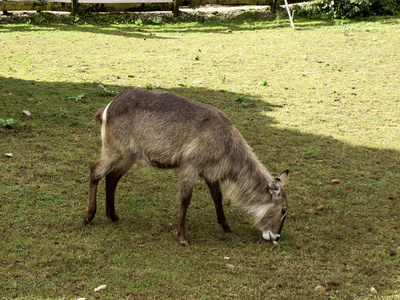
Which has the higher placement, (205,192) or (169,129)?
(169,129)

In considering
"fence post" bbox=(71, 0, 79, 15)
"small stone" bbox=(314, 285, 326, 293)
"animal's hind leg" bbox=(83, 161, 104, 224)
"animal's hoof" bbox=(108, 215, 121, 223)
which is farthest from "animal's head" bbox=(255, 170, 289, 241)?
"fence post" bbox=(71, 0, 79, 15)

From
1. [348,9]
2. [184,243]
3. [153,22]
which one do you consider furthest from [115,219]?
[348,9]

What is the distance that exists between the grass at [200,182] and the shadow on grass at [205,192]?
22 millimetres

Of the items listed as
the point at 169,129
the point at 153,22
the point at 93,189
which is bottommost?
the point at 93,189

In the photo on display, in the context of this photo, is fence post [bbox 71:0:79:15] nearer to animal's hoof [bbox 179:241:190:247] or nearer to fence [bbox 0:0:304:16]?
fence [bbox 0:0:304:16]

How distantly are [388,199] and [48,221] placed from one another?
4068mm

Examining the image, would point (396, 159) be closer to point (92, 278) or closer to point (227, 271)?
point (227, 271)

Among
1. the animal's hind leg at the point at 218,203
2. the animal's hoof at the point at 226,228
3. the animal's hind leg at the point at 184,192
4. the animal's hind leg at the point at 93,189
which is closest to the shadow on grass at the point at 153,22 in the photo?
the animal's hind leg at the point at 93,189

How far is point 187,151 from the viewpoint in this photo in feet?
15.1

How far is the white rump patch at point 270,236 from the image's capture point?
4.77m

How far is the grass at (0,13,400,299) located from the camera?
4.10m

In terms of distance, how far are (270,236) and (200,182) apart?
168cm

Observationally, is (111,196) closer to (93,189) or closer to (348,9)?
(93,189)

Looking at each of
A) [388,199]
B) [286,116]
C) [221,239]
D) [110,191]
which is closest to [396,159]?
[388,199]
